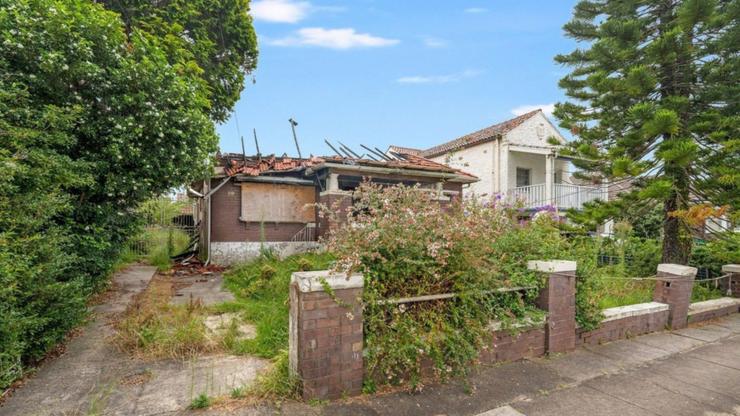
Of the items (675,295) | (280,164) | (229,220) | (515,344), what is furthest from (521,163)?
(515,344)

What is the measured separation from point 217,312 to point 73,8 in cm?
488

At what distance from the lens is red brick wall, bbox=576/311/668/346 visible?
4.66 m

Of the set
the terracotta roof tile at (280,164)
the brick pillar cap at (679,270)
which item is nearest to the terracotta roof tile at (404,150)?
the terracotta roof tile at (280,164)

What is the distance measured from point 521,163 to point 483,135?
2.35 m

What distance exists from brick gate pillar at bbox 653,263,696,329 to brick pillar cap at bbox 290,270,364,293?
5448 millimetres

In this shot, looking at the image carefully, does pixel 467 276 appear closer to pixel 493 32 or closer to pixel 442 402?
pixel 442 402

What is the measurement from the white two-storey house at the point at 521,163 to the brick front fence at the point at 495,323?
9112 millimetres

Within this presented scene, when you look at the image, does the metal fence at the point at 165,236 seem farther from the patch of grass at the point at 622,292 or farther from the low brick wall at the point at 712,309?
the low brick wall at the point at 712,309

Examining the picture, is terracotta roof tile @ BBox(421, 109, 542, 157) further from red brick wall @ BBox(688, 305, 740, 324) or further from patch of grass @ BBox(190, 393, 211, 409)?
patch of grass @ BBox(190, 393, 211, 409)

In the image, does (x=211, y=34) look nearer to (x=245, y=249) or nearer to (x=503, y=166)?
(x=245, y=249)

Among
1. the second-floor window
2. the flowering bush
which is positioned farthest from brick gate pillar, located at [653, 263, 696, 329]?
the second-floor window

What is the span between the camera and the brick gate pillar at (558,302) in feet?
13.9

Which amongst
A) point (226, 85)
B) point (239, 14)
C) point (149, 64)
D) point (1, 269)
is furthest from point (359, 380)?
point (239, 14)

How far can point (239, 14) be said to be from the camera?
38.7ft
